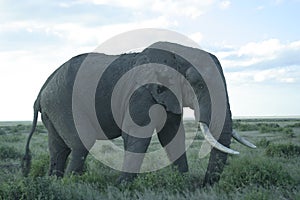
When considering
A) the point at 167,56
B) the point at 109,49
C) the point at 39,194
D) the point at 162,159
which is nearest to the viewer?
the point at 39,194

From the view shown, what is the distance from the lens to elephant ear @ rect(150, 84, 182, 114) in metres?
7.95

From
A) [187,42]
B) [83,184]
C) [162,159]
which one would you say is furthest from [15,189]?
[162,159]

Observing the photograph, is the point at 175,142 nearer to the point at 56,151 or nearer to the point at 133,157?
the point at 133,157

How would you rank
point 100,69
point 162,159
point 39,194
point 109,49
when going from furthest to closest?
point 162,159 → point 109,49 → point 100,69 → point 39,194

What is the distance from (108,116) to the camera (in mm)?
8641

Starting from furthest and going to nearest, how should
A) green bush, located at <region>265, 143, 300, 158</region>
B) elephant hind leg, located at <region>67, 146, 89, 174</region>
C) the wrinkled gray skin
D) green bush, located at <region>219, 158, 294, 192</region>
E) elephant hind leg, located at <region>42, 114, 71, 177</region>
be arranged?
green bush, located at <region>265, 143, 300, 158</region> → elephant hind leg, located at <region>42, 114, 71, 177</region> → elephant hind leg, located at <region>67, 146, 89, 174</region> → the wrinkled gray skin → green bush, located at <region>219, 158, 294, 192</region>

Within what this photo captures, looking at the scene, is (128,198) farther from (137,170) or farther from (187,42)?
(187,42)

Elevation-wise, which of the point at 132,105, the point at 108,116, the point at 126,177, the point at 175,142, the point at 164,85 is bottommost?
the point at 126,177

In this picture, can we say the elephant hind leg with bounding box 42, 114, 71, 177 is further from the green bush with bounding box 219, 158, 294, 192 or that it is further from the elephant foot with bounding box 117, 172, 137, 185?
the green bush with bounding box 219, 158, 294, 192

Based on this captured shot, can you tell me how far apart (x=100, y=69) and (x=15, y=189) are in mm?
3338

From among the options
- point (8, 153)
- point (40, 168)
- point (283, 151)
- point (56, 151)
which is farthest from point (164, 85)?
point (8, 153)

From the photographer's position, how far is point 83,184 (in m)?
→ 7.45

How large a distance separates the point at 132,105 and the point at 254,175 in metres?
2.35

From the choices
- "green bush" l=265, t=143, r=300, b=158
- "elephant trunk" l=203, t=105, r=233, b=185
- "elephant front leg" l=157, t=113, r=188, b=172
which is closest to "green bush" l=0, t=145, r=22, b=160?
"elephant front leg" l=157, t=113, r=188, b=172
